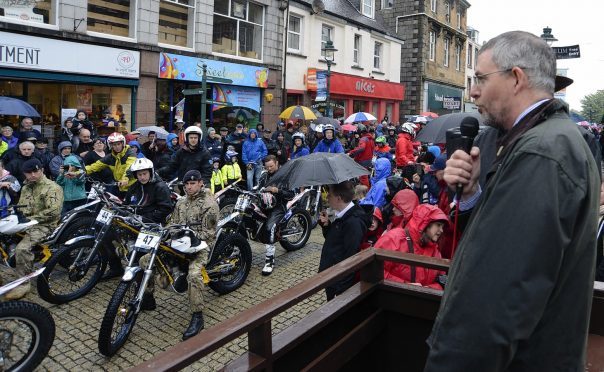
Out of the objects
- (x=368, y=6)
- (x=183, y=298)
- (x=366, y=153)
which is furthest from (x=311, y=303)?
(x=368, y=6)

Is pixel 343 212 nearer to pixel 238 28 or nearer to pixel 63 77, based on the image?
pixel 63 77

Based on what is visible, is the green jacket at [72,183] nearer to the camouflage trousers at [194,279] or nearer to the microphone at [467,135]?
the camouflage trousers at [194,279]

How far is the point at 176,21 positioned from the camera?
15289 mm

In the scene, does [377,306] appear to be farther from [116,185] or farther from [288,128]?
[288,128]

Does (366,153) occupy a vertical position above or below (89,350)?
above

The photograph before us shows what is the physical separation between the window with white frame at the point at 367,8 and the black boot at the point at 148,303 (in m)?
24.0

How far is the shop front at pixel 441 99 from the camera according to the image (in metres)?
31.3

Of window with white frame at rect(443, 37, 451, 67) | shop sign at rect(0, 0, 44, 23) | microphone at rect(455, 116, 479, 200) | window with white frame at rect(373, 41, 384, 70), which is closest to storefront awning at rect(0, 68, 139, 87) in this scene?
shop sign at rect(0, 0, 44, 23)

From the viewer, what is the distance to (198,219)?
5.48 meters

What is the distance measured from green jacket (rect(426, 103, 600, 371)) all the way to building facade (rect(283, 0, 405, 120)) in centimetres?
1599

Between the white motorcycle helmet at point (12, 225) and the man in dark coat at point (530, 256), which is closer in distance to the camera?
the man in dark coat at point (530, 256)

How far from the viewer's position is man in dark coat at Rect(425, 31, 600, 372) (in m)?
1.27

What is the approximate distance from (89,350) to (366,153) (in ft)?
26.7

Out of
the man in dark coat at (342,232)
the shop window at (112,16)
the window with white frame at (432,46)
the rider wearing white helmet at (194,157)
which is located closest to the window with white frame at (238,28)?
the shop window at (112,16)
